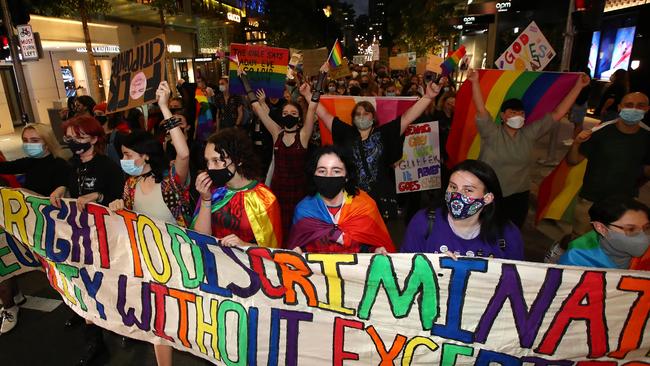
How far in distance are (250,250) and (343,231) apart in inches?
24.4

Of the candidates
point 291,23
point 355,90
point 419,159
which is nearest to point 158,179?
point 419,159

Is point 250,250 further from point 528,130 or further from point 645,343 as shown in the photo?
point 528,130

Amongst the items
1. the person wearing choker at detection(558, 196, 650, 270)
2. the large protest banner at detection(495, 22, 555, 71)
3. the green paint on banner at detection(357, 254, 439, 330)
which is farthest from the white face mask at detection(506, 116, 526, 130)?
the green paint on banner at detection(357, 254, 439, 330)

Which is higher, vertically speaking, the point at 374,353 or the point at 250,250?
the point at 250,250

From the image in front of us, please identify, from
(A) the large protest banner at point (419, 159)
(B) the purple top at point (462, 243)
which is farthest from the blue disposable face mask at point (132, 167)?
(A) the large protest banner at point (419, 159)

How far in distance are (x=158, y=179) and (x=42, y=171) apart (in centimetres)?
137

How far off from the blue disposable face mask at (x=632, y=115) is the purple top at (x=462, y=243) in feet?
7.50

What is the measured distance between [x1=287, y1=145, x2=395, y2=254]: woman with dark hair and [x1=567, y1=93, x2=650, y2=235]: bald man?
93.6 inches

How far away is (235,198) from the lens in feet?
9.23

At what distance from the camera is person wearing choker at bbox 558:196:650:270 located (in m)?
2.21

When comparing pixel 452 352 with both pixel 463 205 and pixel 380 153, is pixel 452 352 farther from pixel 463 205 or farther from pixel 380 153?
pixel 380 153

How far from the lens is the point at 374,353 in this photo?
235 centimetres

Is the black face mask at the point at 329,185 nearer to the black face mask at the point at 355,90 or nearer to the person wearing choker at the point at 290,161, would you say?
the person wearing choker at the point at 290,161

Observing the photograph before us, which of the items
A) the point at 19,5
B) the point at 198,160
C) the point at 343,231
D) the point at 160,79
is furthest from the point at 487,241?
the point at 19,5
